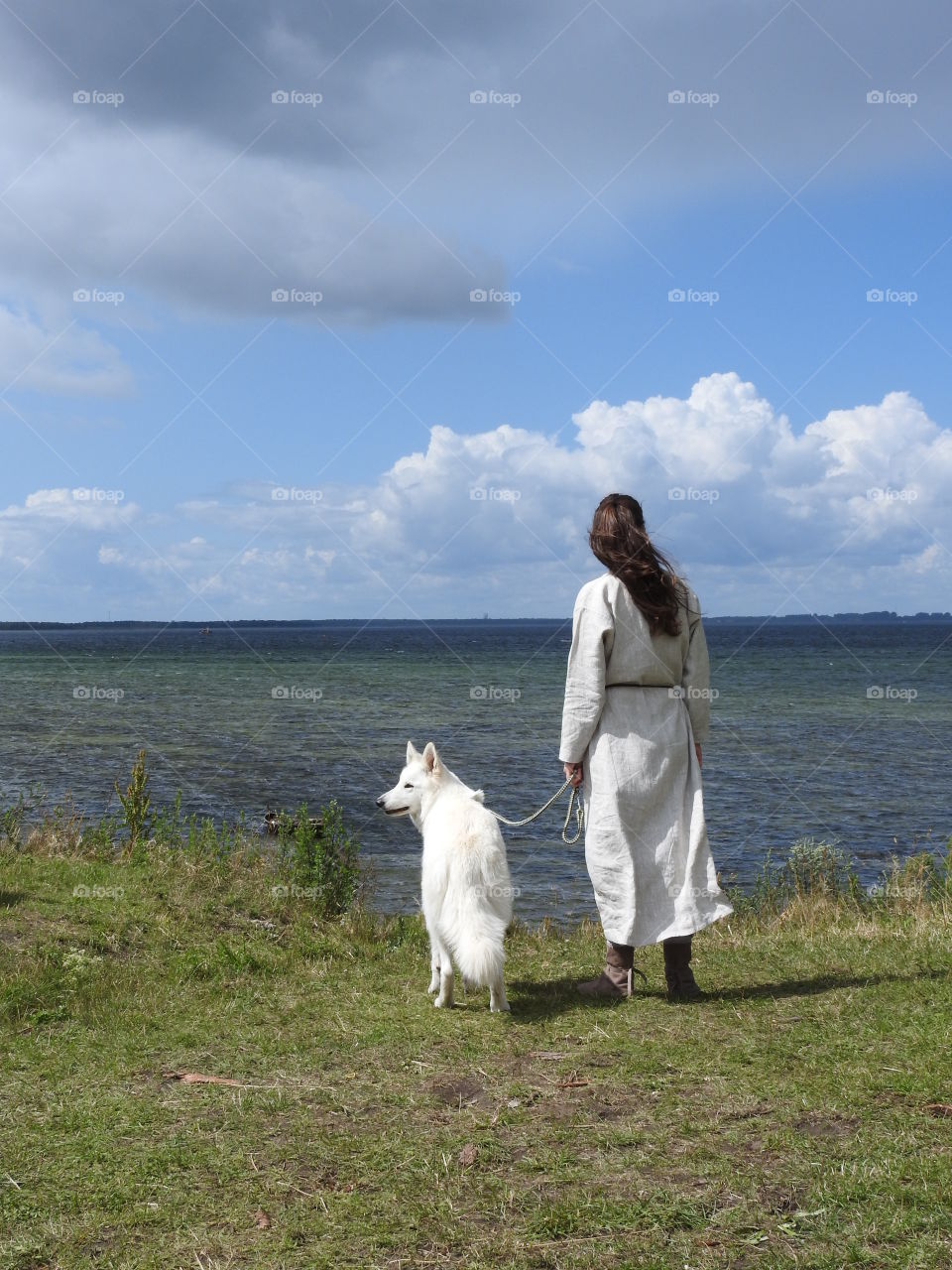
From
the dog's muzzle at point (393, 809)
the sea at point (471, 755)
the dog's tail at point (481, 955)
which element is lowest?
the sea at point (471, 755)

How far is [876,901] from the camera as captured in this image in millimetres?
10336

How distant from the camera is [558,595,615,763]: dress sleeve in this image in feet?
21.4

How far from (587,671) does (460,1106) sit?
261 cm

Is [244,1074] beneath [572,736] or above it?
beneath

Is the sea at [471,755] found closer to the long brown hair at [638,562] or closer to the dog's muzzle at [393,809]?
the dog's muzzle at [393,809]

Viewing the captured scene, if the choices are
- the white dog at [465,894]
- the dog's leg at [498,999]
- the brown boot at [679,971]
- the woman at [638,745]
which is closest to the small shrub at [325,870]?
the white dog at [465,894]

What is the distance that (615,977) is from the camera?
674cm

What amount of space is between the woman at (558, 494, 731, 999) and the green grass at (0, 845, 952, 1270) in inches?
21.0

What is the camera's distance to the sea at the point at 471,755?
17062 millimetres

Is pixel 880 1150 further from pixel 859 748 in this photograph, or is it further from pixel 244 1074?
pixel 859 748

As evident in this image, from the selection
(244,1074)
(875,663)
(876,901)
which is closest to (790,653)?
(875,663)

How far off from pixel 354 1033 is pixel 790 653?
92584mm

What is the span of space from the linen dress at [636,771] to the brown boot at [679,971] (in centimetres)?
19

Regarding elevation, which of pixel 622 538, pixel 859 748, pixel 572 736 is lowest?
pixel 859 748
